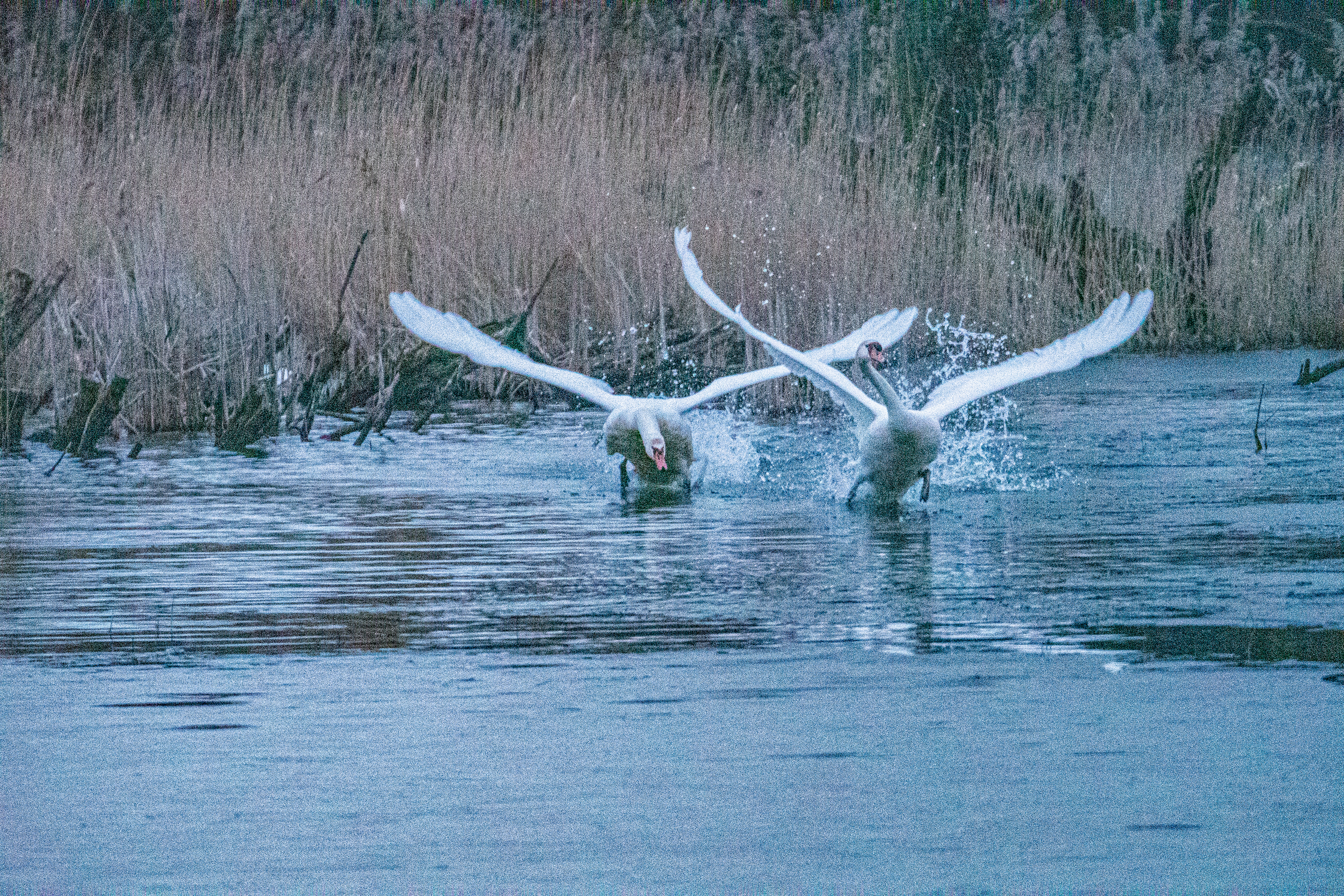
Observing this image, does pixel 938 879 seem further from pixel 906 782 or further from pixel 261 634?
pixel 261 634

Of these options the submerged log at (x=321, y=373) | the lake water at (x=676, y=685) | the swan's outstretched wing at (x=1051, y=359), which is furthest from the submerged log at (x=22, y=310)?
the swan's outstretched wing at (x=1051, y=359)

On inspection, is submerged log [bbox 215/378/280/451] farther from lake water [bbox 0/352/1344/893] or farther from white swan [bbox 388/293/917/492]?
lake water [bbox 0/352/1344/893]

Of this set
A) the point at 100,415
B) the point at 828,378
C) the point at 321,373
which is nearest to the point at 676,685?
the point at 828,378

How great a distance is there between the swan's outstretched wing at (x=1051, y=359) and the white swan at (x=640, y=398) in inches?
17.2

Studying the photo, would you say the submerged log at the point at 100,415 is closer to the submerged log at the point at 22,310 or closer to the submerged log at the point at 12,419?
the submerged log at the point at 12,419

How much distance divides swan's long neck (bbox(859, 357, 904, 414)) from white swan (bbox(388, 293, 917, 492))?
→ 12.5 inches

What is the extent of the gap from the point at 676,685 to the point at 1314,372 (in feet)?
26.9

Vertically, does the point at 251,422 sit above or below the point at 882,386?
below

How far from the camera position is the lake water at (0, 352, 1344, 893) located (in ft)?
15.3

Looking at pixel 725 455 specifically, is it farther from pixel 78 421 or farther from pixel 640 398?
pixel 78 421

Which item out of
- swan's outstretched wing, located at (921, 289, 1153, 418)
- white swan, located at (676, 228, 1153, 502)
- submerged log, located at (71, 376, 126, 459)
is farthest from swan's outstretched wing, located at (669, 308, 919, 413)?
submerged log, located at (71, 376, 126, 459)

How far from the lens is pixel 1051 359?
11.2 metres

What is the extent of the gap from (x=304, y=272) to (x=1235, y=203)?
5704 mm

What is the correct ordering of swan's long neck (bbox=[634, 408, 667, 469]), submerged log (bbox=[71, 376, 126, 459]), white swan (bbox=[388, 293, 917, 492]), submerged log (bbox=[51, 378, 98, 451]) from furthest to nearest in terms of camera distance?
submerged log (bbox=[51, 378, 98, 451]), submerged log (bbox=[71, 376, 126, 459]), white swan (bbox=[388, 293, 917, 492]), swan's long neck (bbox=[634, 408, 667, 469])
